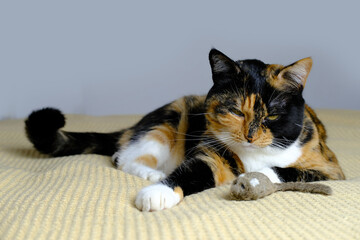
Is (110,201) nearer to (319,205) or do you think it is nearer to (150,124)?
(319,205)

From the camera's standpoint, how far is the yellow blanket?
0.97 metres

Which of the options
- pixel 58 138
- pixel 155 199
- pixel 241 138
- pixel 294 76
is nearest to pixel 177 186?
pixel 155 199

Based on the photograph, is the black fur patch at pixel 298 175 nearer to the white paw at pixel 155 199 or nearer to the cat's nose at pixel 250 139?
the cat's nose at pixel 250 139

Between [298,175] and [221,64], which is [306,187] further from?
[221,64]

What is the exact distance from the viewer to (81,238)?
93cm

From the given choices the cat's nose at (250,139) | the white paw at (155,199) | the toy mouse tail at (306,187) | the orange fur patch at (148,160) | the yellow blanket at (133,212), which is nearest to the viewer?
the yellow blanket at (133,212)

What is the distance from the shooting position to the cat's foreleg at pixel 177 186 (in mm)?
1156

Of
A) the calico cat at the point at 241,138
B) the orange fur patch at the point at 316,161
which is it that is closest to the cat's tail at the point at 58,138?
the calico cat at the point at 241,138

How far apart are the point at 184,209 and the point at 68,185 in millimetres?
376

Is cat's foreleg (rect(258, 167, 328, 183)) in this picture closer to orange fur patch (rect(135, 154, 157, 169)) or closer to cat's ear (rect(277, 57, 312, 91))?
cat's ear (rect(277, 57, 312, 91))

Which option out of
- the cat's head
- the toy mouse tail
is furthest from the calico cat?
the toy mouse tail

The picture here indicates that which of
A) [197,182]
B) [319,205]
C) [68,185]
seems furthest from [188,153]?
[319,205]

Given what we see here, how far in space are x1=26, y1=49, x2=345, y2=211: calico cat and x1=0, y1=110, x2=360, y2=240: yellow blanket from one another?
96 mm

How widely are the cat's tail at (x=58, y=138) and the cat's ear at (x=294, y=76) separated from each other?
756 mm
